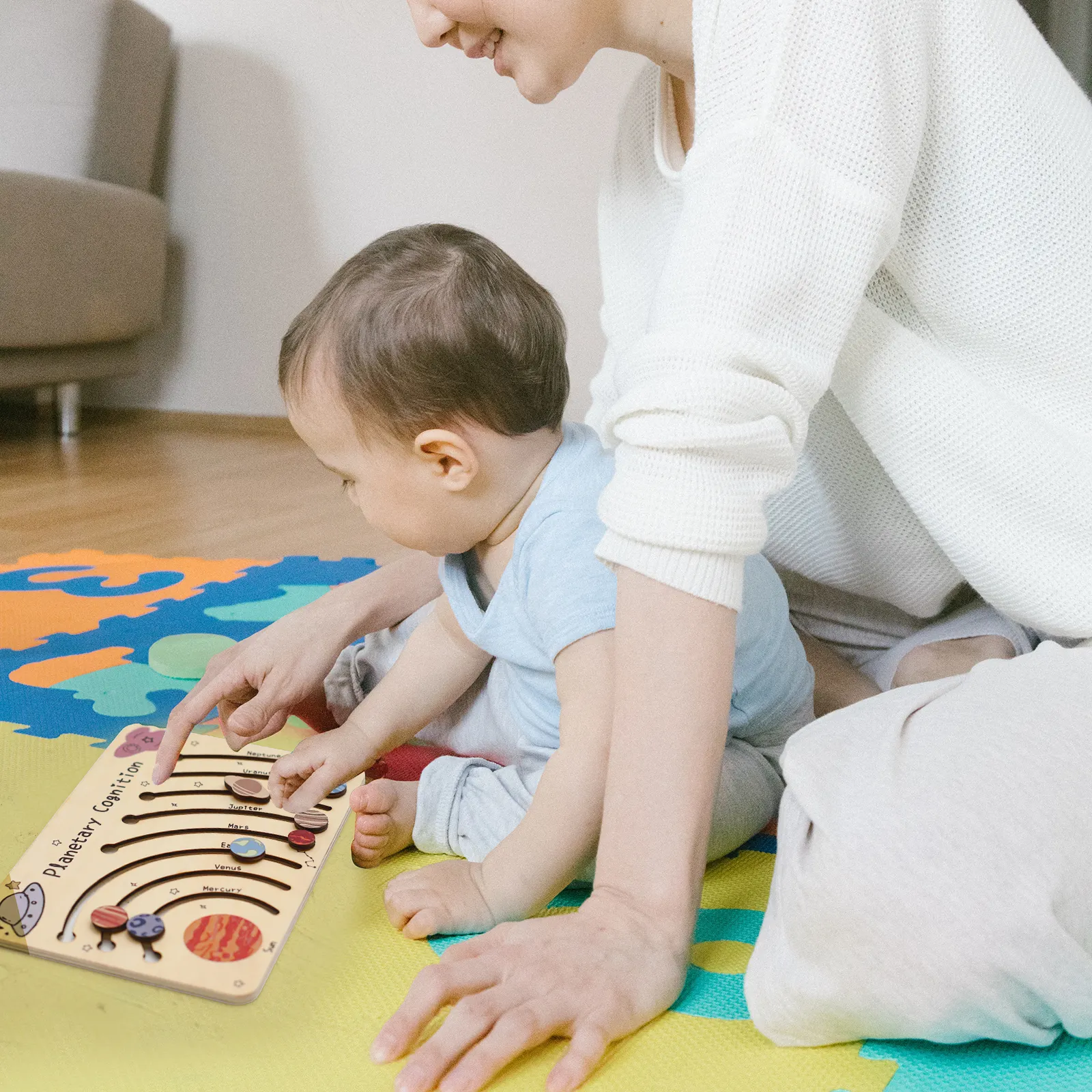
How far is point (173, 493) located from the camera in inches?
73.0

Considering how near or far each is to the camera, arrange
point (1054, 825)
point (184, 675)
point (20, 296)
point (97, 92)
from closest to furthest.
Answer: point (1054, 825) → point (184, 675) → point (20, 296) → point (97, 92)

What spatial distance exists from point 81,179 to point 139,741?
1824 mm

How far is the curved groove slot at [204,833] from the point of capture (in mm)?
622

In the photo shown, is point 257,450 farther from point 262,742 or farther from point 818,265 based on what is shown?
point 818,265

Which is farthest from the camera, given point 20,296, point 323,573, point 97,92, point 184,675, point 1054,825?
point 97,92

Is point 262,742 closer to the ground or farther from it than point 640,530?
closer to the ground

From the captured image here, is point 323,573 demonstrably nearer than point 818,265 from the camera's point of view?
No

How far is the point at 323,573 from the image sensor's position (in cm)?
133

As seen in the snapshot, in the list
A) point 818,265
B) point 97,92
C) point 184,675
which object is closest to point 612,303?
point 818,265

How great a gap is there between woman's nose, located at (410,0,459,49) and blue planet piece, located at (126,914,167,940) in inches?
19.6

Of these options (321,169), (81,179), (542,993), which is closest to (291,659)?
(542,993)

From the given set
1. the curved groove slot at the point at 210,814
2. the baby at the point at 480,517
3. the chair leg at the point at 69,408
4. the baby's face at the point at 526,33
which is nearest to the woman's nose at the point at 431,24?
Result: the baby's face at the point at 526,33

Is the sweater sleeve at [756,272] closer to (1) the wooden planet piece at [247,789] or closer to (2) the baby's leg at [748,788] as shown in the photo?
(2) the baby's leg at [748,788]

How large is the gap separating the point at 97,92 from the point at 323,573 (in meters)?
1.52
